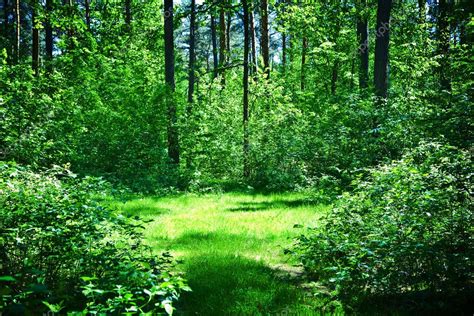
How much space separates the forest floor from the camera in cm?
499

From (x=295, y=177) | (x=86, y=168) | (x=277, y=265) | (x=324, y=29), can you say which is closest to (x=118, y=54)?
(x=86, y=168)

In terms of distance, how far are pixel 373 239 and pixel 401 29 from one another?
1961cm

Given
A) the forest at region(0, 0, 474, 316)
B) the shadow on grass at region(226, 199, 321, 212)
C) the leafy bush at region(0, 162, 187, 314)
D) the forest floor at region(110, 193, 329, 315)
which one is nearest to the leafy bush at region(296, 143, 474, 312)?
the forest at region(0, 0, 474, 316)

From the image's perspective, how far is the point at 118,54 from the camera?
22.4 m

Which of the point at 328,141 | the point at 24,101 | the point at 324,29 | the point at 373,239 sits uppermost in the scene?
the point at 324,29

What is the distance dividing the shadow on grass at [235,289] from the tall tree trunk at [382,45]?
34.0ft

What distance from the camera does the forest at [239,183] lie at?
462cm

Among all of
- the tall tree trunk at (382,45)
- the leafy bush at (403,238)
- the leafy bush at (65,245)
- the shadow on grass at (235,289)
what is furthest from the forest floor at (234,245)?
the tall tree trunk at (382,45)

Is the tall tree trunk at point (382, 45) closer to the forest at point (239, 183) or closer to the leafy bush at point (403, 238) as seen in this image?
the forest at point (239, 183)

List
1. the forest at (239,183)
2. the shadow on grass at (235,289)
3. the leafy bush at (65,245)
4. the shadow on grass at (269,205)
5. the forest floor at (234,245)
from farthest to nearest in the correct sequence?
the shadow on grass at (269,205) < the forest floor at (234,245) < the shadow on grass at (235,289) < the forest at (239,183) < the leafy bush at (65,245)

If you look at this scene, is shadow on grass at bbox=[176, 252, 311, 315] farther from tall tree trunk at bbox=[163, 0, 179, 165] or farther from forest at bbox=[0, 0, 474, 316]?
tall tree trunk at bbox=[163, 0, 179, 165]

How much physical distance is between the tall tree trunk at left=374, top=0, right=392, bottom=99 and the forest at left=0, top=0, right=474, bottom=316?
2.0 inches

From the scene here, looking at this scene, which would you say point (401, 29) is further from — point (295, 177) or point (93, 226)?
point (93, 226)

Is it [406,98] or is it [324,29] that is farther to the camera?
[324,29]
